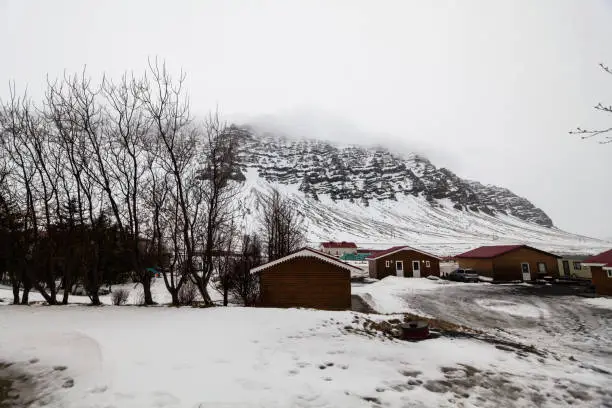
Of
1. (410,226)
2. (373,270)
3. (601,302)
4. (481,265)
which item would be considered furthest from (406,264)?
(410,226)

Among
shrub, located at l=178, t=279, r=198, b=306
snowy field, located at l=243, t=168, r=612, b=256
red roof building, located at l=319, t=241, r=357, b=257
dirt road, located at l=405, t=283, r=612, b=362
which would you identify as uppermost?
snowy field, located at l=243, t=168, r=612, b=256

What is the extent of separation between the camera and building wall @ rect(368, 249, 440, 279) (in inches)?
1704

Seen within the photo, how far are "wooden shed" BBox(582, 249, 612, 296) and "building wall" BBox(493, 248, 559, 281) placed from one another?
13.3m

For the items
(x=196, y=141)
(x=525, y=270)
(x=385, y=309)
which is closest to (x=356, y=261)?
(x=525, y=270)

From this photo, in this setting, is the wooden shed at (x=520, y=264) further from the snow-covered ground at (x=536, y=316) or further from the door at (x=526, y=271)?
the snow-covered ground at (x=536, y=316)

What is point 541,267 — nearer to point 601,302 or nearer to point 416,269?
point 416,269

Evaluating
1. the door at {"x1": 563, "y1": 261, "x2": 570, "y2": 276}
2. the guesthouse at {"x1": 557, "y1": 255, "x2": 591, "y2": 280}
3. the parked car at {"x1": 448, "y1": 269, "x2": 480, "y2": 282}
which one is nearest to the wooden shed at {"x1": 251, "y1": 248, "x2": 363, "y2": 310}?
the parked car at {"x1": 448, "y1": 269, "x2": 480, "y2": 282}

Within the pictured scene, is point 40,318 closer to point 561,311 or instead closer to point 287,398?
point 287,398

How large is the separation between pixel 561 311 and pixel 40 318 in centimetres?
2610

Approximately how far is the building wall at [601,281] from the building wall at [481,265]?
14421 millimetres

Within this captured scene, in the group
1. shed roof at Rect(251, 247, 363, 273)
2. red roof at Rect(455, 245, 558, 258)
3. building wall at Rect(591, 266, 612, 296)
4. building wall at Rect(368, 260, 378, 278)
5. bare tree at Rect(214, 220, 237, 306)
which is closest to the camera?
bare tree at Rect(214, 220, 237, 306)

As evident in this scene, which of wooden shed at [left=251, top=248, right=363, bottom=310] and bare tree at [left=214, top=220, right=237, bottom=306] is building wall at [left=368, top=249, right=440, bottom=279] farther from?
wooden shed at [left=251, top=248, right=363, bottom=310]

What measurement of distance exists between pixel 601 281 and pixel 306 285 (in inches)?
977

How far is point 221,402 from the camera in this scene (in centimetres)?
417
